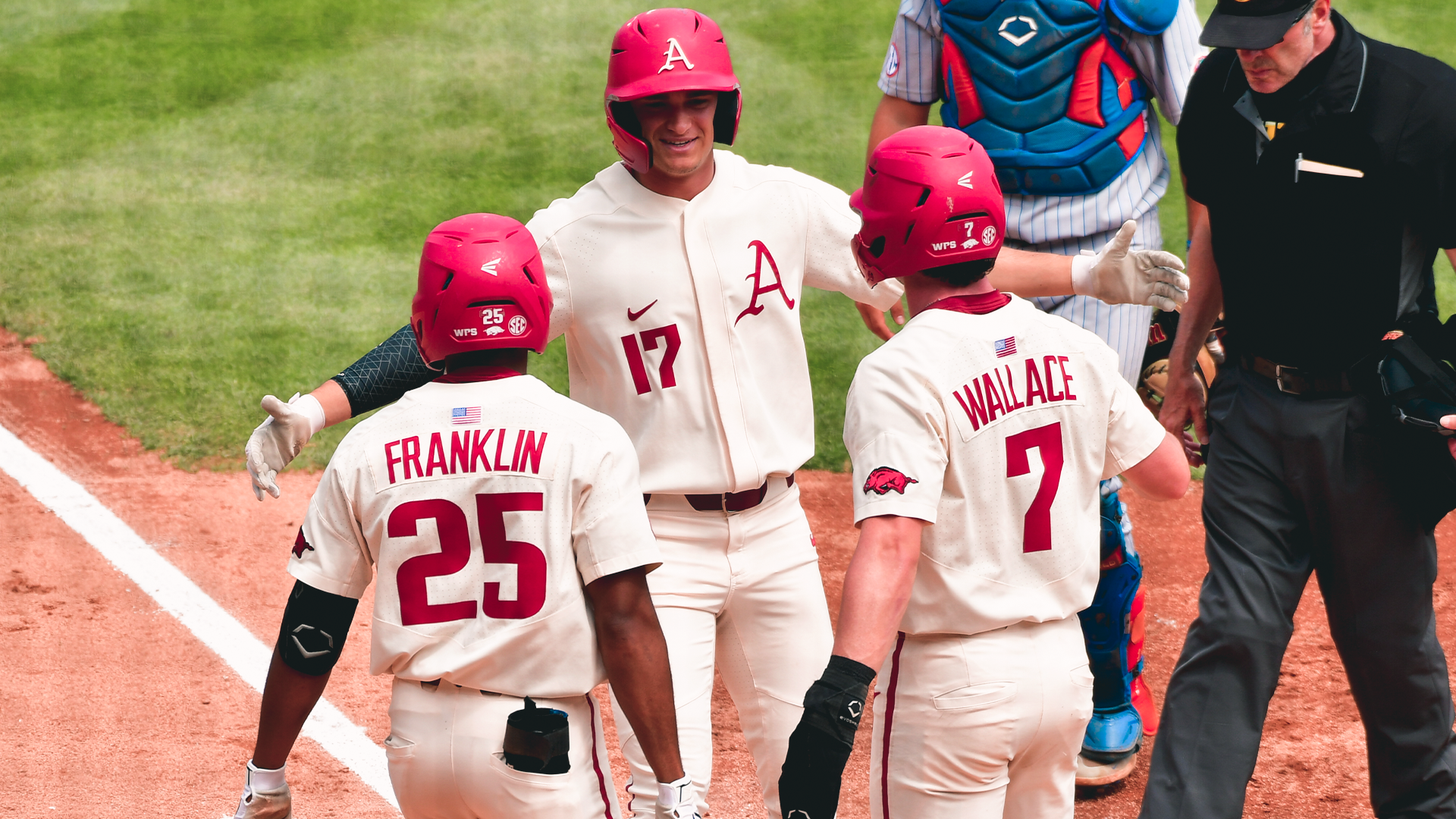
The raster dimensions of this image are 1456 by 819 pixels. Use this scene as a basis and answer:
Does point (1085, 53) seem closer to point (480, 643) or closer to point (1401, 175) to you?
point (1401, 175)

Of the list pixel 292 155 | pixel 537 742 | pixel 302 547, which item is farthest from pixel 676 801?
pixel 292 155

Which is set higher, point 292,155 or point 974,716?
point 974,716

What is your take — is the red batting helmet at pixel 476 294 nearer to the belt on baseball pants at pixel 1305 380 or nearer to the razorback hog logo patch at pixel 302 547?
the razorback hog logo patch at pixel 302 547

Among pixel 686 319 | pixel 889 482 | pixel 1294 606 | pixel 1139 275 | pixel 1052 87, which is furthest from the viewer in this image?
pixel 1052 87

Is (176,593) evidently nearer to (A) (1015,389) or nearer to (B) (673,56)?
(B) (673,56)

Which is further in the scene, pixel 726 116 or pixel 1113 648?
pixel 1113 648

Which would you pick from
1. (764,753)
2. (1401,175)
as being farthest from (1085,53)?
(764,753)

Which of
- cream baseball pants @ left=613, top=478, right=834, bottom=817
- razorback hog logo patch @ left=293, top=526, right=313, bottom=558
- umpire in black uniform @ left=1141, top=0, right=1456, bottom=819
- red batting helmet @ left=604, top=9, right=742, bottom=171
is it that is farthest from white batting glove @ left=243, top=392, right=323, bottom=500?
umpire in black uniform @ left=1141, top=0, right=1456, bottom=819

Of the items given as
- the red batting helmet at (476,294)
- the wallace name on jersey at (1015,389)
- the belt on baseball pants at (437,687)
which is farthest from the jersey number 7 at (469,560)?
the wallace name on jersey at (1015,389)

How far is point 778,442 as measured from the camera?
3.54 m

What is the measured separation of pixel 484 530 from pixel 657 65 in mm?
1155

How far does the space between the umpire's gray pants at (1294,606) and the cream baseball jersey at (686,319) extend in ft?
3.61

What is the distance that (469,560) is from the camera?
112 inches

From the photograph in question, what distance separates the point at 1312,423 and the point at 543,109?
7.33 meters
